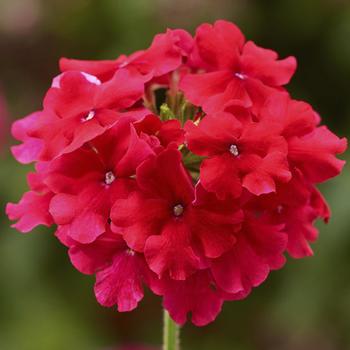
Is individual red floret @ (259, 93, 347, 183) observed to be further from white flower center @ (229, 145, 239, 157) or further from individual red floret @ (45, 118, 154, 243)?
individual red floret @ (45, 118, 154, 243)

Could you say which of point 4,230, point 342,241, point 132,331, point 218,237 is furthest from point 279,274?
point 218,237

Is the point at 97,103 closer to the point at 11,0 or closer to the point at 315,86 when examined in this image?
the point at 315,86

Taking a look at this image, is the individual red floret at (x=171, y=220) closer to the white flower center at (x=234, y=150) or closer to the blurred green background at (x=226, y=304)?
the white flower center at (x=234, y=150)

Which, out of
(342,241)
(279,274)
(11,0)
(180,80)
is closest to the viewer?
(180,80)

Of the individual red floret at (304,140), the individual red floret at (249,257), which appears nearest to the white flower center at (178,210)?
the individual red floret at (249,257)

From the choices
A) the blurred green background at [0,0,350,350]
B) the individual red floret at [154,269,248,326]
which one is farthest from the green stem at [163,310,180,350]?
the blurred green background at [0,0,350,350]

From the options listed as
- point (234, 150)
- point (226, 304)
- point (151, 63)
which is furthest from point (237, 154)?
point (226, 304)

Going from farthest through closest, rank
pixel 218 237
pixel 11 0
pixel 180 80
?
pixel 11 0 → pixel 180 80 → pixel 218 237
